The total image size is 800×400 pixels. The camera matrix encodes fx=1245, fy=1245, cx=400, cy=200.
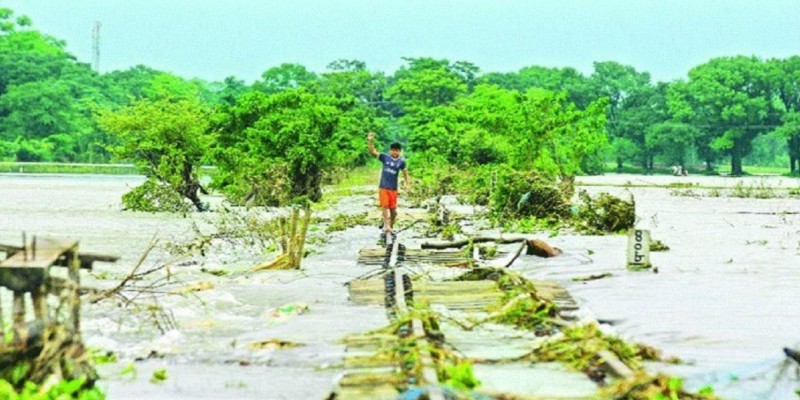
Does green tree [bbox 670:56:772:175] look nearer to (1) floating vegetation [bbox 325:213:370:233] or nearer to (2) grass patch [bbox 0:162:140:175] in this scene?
(2) grass patch [bbox 0:162:140:175]

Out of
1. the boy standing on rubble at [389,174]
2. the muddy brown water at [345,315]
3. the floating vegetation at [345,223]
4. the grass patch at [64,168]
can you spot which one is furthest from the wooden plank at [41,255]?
the grass patch at [64,168]

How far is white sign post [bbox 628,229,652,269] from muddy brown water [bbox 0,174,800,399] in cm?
23

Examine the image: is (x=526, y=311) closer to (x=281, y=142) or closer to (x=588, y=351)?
(x=588, y=351)

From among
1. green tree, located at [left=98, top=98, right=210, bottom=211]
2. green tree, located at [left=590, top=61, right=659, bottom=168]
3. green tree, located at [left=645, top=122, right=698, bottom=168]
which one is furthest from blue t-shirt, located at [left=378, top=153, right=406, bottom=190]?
green tree, located at [left=590, top=61, right=659, bottom=168]

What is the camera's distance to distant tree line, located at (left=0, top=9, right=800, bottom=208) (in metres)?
43.5

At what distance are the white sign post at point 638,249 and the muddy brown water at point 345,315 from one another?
0.74ft

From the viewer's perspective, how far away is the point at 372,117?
8362 cm

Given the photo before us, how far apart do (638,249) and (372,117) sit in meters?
65.7

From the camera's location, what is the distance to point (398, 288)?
1466cm

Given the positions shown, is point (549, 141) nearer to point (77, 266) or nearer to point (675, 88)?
point (77, 266)

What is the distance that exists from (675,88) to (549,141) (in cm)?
7263

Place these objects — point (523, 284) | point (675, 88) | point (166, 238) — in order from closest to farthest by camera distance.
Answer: point (523, 284)
point (166, 238)
point (675, 88)

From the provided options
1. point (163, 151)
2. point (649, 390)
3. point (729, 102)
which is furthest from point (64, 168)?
point (649, 390)

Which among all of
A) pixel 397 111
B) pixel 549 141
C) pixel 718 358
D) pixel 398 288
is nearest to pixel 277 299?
pixel 398 288
